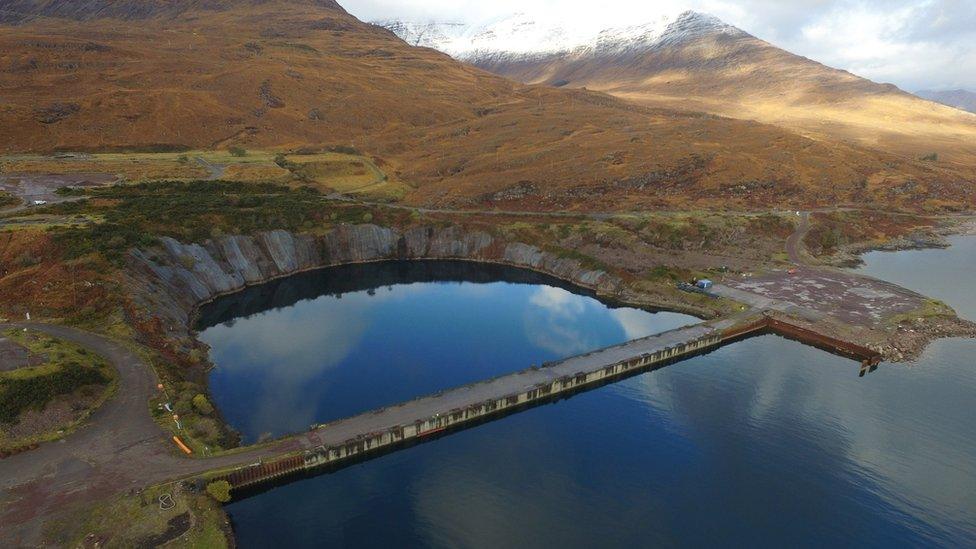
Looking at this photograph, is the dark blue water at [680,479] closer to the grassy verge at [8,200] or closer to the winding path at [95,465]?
the winding path at [95,465]

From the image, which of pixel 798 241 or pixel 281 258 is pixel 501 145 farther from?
pixel 281 258

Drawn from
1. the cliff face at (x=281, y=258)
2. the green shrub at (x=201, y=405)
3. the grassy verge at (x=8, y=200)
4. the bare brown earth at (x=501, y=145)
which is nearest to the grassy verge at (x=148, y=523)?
the green shrub at (x=201, y=405)

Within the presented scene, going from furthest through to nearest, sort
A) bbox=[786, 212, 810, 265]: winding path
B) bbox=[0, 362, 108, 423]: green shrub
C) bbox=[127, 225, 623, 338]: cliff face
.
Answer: bbox=[786, 212, 810, 265]: winding path
bbox=[127, 225, 623, 338]: cliff face
bbox=[0, 362, 108, 423]: green shrub

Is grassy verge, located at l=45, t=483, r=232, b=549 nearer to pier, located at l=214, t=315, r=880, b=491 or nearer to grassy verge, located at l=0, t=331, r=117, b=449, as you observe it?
pier, located at l=214, t=315, r=880, b=491

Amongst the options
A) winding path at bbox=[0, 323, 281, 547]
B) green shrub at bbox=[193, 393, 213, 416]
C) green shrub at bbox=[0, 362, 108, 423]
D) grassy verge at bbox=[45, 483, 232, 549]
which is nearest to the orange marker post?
winding path at bbox=[0, 323, 281, 547]

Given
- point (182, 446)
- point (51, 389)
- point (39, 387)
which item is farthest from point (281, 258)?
point (182, 446)
